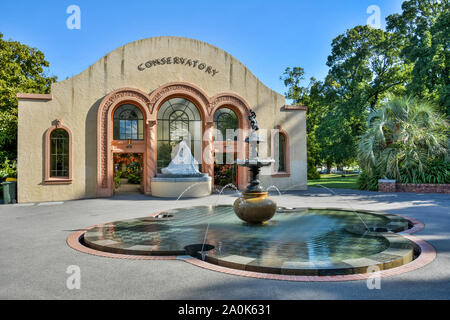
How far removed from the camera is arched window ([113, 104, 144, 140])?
18000mm

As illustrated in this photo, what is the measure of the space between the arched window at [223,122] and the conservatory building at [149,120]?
0.21 ft

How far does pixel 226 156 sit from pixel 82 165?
9.29 metres

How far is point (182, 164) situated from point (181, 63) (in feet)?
20.1

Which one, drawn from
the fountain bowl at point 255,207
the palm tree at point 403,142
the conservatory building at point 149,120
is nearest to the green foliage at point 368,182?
the palm tree at point 403,142

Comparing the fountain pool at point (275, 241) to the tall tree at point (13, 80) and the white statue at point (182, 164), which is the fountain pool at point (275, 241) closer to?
the white statue at point (182, 164)

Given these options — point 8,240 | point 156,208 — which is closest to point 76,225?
point 8,240

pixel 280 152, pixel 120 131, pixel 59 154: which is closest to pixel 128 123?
pixel 120 131

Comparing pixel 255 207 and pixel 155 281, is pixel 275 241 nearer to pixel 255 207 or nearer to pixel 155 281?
pixel 255 207

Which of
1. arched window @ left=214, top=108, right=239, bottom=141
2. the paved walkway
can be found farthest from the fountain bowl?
arched window @ left=214, top=108, right=239, bottom=141

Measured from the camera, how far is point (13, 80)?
22.4 m

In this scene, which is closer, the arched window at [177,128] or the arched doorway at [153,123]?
the arched doorway at [153,123]

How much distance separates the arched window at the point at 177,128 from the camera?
18797 millimetres
